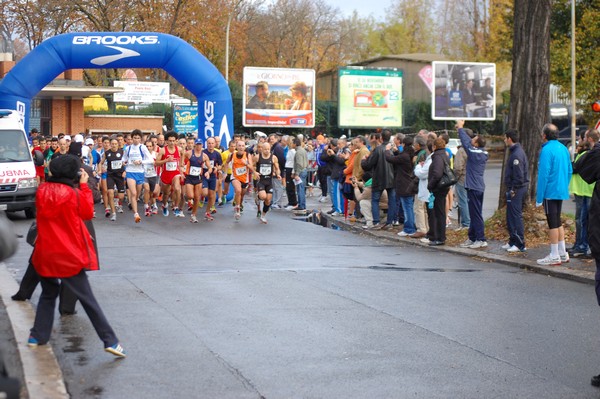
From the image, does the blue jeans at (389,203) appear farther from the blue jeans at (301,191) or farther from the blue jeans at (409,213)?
the blue jeans at (301,191)

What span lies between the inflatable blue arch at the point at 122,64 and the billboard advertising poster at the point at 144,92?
2671 cm

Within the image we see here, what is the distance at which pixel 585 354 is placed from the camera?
26.3 ft

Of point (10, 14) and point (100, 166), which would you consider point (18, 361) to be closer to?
point (100, 166)

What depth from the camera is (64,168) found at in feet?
25.1

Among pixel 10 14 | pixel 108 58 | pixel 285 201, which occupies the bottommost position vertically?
pixel 285 201

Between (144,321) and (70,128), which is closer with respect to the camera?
(144,321)

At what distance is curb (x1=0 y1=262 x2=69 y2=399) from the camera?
6469mm

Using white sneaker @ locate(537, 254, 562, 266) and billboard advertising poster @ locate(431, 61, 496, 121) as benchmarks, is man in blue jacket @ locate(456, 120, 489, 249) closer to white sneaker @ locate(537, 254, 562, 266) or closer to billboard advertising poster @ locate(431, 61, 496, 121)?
white sneaker @ locate(537, 254, 562, 266)

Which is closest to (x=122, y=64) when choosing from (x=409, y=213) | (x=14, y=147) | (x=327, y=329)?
(x=14, y=147)

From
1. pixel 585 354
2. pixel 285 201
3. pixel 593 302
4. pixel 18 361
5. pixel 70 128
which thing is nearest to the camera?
pixel 18 361

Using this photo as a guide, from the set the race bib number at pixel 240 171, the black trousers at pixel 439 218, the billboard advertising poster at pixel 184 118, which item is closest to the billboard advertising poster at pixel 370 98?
the billboard advertising poster at pixel 184 118

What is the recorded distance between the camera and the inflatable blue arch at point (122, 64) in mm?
24375

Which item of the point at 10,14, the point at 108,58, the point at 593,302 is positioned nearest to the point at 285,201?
the point at 108,58

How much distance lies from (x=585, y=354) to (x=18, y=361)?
15.1ft
